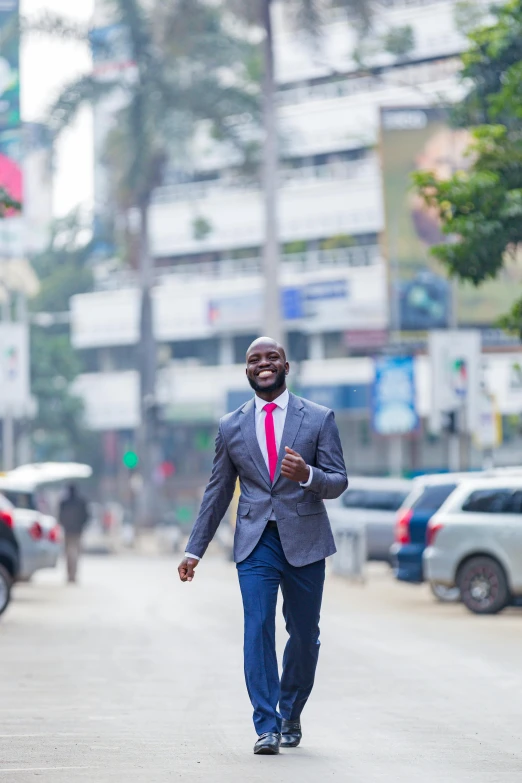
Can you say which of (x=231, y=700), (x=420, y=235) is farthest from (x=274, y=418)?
(x=420, y=235)

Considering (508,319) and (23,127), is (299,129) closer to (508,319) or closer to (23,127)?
(23,127)

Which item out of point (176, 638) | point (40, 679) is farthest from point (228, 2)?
point (40, 679)

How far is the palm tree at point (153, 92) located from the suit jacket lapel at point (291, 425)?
123 feet

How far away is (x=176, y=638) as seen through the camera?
1811 cm

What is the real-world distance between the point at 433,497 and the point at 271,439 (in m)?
16.2

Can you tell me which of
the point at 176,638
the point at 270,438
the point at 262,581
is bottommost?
the point at 176,638

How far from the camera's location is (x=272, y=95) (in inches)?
1743

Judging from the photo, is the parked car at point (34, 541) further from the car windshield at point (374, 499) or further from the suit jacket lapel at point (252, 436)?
the suit jacket lapel at point (252, 436)

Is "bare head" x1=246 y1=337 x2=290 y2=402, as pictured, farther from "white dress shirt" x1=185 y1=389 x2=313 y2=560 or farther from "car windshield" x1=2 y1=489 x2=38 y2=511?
"car windshield" x1=2 y1=489 x2=38 y2=511

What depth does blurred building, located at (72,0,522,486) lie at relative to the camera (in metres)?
74.4

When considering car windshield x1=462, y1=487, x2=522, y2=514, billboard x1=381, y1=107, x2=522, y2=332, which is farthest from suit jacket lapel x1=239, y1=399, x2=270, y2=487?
billboard x1=381, y1=107, x2=522, y2=332

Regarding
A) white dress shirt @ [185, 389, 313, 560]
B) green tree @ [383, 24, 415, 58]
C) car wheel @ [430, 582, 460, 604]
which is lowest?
car wheel @ [430, 582, 460, 604]

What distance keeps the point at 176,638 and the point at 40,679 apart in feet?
15.1

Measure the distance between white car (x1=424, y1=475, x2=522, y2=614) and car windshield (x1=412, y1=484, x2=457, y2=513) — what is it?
263 cm
